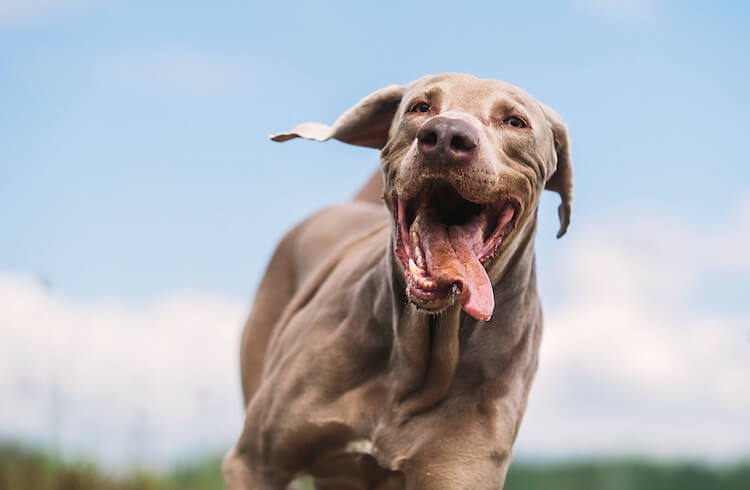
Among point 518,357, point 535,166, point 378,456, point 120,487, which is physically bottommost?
point 120,487

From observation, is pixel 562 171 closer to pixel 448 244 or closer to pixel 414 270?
pixel 448 244

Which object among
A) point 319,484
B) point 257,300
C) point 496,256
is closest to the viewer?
point 496,256

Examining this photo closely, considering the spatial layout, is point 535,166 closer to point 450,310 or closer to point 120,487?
point 450,310

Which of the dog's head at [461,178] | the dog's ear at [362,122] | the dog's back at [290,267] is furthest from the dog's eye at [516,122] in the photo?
the dog's back at [290,267]

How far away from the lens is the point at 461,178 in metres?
3.82

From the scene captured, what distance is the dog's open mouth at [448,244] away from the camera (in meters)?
3.91

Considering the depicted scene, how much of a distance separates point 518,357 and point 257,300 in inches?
78.7

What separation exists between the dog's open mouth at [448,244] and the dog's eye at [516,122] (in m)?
0.30

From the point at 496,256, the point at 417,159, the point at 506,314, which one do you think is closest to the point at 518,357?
the point at 506,314

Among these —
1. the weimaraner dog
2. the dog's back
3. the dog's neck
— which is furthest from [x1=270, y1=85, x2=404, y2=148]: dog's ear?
the dog's back

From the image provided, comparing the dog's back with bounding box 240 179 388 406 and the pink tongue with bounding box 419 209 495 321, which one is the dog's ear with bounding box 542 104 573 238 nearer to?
the pink tongue with bounding box 419 209 495 321

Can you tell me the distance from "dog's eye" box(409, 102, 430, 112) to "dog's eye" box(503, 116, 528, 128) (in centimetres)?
28

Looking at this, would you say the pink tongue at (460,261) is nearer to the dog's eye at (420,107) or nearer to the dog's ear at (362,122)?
the dog's eye at (420,107)

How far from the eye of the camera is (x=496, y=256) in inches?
165
